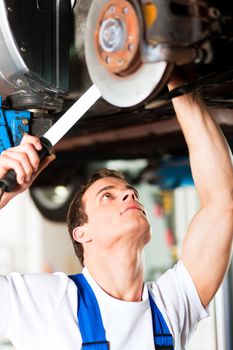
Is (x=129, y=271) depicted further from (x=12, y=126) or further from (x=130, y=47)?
(x=130, y=47)

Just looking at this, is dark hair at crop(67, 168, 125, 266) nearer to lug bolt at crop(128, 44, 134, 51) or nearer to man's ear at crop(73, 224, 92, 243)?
man's ear at crop(73, 224, 92, 243)

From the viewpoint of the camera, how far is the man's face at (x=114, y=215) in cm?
132

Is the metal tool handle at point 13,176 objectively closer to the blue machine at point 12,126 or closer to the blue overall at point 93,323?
the blue machine at point 12,126

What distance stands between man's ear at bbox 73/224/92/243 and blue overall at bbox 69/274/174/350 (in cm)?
8

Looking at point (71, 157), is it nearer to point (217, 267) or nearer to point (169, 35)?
point (217, 267)

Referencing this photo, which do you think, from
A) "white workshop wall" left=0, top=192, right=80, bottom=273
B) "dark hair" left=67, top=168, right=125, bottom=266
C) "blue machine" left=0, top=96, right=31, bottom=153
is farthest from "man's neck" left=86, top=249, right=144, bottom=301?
"white workshop wall" left=0, top=192, right=80, bottom=273

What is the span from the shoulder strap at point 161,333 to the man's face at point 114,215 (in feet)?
0.52

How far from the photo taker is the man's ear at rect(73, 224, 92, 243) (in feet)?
4.64

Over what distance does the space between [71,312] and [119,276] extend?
155mm

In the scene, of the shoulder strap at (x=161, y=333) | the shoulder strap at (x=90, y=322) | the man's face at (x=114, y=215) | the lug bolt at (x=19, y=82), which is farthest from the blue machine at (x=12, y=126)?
the shoulder strap at (x=161, y=333)

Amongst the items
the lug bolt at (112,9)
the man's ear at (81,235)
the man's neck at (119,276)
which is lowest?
the man's neck at (119,276)

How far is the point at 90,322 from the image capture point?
1253 millimetres

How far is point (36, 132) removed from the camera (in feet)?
4.18

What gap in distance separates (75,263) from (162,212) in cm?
83
